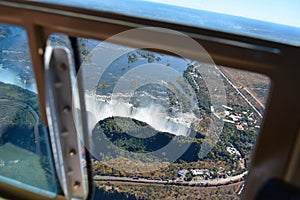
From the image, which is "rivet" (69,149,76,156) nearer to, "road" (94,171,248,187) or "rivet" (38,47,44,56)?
"road" (94,171,248,187)

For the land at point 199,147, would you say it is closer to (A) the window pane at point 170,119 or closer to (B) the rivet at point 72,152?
(A) the window pane at point 170,119

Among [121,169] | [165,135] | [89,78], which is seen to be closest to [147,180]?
[121,169]

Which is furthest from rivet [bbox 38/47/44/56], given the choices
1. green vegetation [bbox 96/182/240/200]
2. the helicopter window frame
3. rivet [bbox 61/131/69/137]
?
green vegetation [bbox 96/182/240/200]

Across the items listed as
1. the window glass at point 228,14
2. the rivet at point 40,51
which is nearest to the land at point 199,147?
the window glass at point 228,14

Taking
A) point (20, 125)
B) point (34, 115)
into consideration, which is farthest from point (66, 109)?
point (20, 125)

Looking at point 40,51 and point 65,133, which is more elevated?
point 40,51

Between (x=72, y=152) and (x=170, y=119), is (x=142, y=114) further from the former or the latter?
(x=72, y=152)
